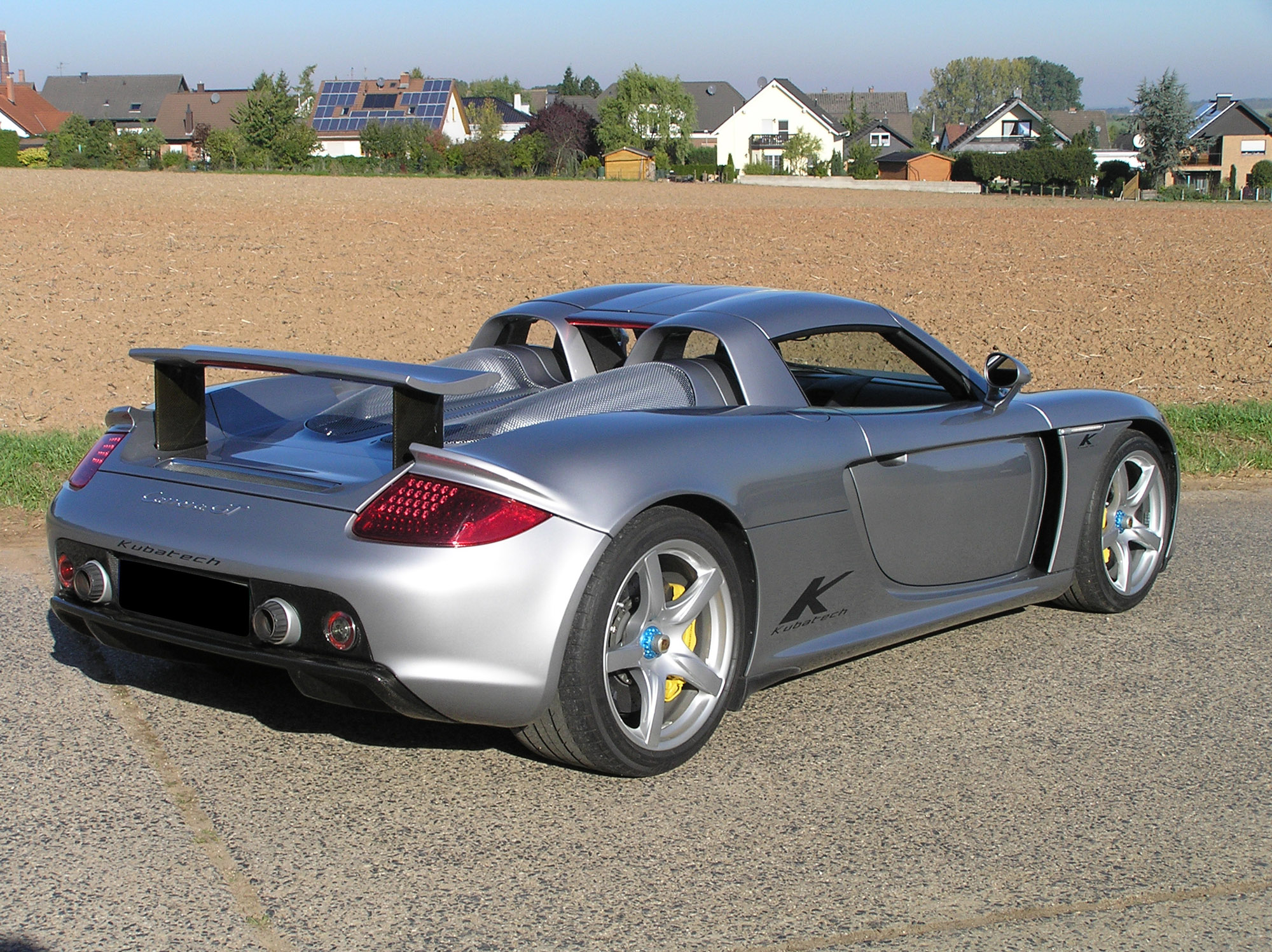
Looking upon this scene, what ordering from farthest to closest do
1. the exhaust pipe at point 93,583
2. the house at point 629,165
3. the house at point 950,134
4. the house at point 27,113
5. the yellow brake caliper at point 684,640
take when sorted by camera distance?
the house at point 950,134 → the house at point 27,113 → the house at point 629,165 → the yellow brake caliper at point 684,640 → the exhaust pipe at point 93,583

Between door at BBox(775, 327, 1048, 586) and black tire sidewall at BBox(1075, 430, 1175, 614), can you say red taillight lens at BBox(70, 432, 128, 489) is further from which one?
black tire sidewall at BBox(1075, 430, 1175, 614)

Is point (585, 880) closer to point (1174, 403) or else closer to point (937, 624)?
point (937, 624)

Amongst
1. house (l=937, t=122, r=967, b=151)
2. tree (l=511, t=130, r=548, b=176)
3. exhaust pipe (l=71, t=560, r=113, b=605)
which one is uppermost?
house (l=937, t=122, r=967, b=151)

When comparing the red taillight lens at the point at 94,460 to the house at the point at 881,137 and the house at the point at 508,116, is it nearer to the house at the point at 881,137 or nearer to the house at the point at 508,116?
the house at the point at 881,137

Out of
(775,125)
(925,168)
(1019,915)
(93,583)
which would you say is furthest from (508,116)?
(1019,915)

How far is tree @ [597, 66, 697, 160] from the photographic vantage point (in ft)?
374

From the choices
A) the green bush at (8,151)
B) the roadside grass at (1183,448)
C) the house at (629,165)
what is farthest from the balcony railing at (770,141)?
the roadside grass at (1183,448)

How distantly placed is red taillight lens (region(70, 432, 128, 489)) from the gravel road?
2.25 feet

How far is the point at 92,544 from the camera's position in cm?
352

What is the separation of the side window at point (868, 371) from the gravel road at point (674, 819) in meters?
0.89

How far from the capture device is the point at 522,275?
20.7 metres

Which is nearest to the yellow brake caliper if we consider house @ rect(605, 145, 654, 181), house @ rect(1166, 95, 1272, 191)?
house @ rect(605, 145, 654, 181)

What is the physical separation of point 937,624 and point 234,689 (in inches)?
85.6

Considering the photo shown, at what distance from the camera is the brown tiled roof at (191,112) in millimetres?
129250
